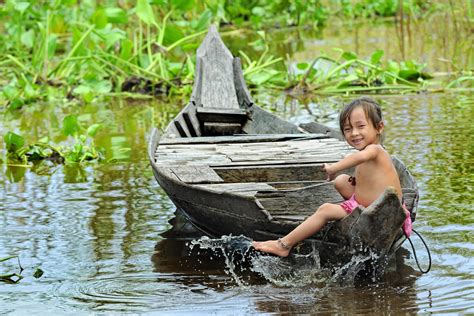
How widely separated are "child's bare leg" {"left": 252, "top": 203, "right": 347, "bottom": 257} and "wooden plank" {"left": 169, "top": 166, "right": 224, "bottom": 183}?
2.93ft

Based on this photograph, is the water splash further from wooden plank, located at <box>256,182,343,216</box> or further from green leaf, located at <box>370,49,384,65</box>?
green leaf, located at <box>370,49,384,65</box>

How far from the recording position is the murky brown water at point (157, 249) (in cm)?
449

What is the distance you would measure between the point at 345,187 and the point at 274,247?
48 cm

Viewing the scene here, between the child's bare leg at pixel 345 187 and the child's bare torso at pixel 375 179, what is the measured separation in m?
0.15

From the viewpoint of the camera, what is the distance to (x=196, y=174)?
18.1ft

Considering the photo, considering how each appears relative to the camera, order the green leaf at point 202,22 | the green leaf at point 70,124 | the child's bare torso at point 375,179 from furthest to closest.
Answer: the green leaf at point 202,22
the green leaf at point 70,124
the child's bare torso at point 375,179

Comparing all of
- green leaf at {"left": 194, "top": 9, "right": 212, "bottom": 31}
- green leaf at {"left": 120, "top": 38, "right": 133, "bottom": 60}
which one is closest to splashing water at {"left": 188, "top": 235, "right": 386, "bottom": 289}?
green leaf at {"left": 120, "top": 38, "right": 133, "bottom": 60}

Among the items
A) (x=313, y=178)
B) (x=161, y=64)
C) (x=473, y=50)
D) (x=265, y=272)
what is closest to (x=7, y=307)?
(x=265, y=272)

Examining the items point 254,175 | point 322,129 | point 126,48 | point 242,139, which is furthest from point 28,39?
point 254,175

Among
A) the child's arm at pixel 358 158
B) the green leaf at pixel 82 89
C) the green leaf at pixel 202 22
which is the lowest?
the green leaf at pixel 82 89

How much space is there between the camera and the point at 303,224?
4.52 meters

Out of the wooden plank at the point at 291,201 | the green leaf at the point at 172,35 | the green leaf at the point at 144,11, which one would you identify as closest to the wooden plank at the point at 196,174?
the wooden plank at the point at 291,201

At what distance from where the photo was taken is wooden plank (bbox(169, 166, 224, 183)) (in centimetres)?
538

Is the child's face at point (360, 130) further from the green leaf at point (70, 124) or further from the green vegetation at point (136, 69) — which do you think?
the green vegetation at point (136, 69)
